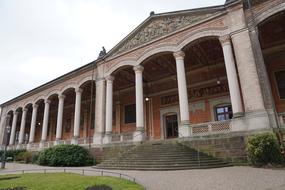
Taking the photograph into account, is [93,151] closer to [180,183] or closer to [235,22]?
[180,183]

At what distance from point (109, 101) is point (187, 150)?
27.0 feet

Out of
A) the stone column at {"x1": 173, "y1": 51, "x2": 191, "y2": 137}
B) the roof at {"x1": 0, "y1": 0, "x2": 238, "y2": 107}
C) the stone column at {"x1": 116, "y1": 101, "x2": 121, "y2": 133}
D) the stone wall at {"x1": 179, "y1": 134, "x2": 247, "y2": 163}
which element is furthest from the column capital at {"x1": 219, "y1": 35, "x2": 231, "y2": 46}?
the stone column at {"x1": 116, "y1": 101, "x2": 121, "y2": 133}

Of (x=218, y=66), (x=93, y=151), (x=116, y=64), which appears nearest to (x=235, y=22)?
(x=218, y=66)

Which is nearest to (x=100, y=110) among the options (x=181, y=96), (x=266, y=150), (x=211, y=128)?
(x=181, y=96)

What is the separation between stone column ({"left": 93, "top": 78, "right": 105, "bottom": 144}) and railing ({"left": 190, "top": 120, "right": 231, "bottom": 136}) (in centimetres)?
766

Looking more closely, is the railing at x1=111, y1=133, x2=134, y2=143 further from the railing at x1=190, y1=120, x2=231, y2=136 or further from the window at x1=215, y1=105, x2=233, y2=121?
the window at x1=215, y1=105, x2=233, y2=121

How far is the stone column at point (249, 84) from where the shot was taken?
33.1ft

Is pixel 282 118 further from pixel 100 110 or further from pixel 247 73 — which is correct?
pixel 100 110

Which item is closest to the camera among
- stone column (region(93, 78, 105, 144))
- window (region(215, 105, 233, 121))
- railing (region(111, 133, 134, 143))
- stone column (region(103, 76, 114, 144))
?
railing (region(111, 133, 134, 143))

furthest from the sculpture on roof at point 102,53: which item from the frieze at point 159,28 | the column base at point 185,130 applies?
the column base at point 185,130

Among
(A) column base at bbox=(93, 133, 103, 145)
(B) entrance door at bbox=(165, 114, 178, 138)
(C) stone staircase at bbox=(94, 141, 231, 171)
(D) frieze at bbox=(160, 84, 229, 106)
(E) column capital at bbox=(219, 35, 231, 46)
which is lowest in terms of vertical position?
(C) stone staircase at bbox=(94, 141, 231, 171)

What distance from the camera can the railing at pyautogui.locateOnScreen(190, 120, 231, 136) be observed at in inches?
445

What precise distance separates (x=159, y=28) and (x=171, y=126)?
29.7 ft

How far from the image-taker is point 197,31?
13.5 meters
